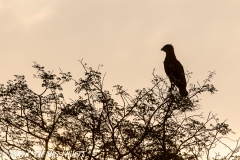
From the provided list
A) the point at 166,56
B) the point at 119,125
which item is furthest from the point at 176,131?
the point at 166,56

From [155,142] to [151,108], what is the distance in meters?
0.82

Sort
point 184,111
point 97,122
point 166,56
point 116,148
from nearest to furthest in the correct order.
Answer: point 116,148
point 97,122
point 184,111
point 166,56

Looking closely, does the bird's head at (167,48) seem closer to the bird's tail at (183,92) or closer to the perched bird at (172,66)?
the perched bird at (172,66)

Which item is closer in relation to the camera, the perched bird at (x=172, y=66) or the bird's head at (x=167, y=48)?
the perched bird at (x=172, y=66)

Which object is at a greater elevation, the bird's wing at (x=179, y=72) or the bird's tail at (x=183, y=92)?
the bird's wing at (x=179, y=72)

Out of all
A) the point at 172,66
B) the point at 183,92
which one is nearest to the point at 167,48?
the point at 172,66

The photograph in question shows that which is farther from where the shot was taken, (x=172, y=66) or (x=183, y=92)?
(x=172, y=66)

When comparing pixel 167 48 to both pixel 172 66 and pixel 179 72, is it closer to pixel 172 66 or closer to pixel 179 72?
pixel 172 66

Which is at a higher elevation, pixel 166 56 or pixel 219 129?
pixel 166 56

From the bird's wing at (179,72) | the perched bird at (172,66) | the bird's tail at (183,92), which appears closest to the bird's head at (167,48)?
the perched bird at (172,66)

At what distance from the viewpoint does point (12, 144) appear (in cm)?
1045

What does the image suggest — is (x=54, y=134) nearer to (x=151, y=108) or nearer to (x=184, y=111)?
(x=151, y=108)

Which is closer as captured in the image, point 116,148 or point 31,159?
point 116,148

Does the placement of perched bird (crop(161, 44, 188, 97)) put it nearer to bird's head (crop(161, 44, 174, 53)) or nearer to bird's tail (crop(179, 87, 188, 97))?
bird's head (crop(161, 44, 174, 53))
